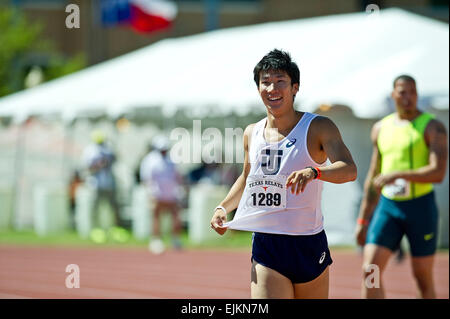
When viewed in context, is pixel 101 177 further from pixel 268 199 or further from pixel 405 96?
pixel 268 199

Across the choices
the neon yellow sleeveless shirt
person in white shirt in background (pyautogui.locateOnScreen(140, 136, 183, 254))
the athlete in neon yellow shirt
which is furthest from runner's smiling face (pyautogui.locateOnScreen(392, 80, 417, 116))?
person in white shirt in background (pyautogui.locateOnScreen(140, 136, 183, 254))

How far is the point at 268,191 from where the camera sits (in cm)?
540

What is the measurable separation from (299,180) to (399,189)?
10.2 feet

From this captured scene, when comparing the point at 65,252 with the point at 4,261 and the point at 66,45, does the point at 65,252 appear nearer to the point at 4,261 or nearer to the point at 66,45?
the point at 4,261

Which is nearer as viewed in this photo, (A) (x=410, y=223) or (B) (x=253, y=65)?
(A) (x=410, y=223)

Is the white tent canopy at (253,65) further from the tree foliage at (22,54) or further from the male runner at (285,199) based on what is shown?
the male runner at (285,199)

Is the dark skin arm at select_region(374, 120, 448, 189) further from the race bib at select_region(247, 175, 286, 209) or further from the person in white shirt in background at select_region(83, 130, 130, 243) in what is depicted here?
the person in white shirt in background at select_region(83, 130, 130, 243)

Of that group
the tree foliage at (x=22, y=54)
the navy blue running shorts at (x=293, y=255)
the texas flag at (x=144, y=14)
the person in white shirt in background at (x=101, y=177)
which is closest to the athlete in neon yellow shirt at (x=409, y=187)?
the navy blue running shorts at (x=293, y=255)

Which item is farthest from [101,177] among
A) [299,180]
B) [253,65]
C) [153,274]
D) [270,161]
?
[299,180]

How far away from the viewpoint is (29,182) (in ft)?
82.5

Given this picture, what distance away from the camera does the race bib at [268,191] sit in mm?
5383

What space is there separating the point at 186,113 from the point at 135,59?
15.8ft

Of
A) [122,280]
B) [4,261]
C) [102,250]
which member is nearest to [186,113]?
[102,250]

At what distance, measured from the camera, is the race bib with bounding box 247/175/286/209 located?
5.38 m
